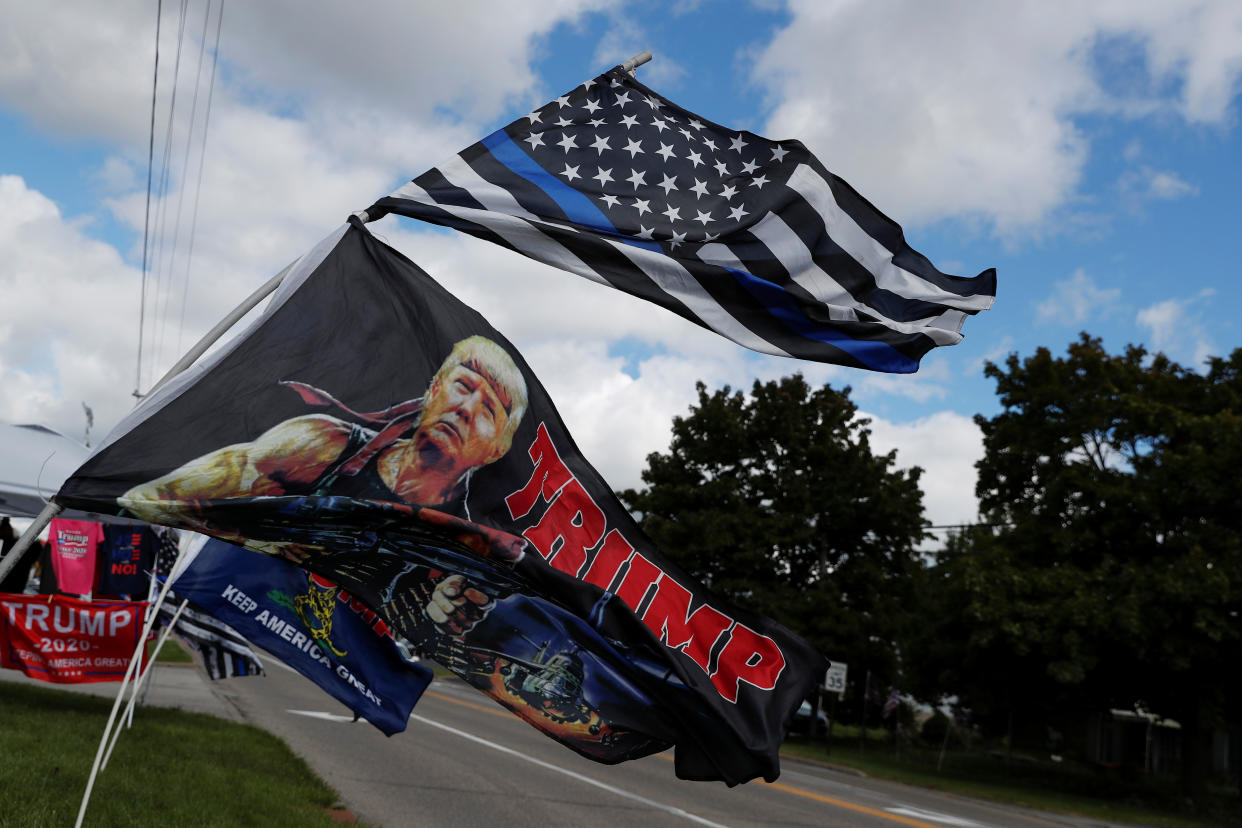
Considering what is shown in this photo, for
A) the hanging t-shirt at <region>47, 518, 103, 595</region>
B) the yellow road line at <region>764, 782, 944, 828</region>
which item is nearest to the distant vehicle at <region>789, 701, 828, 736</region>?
the yellow road line at <region>764, 782, 944, 828</region>

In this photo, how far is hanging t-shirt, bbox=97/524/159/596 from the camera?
1212cm

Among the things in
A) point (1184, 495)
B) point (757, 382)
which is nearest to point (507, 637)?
point (1184, 495)

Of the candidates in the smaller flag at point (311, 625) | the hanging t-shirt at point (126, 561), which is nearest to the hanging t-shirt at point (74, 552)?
the hanging t-shirt at point (126, 561)

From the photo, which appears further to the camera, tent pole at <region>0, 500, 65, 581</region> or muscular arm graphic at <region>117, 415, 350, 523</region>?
tent pole at <region>0, 500, 65, 581</region>

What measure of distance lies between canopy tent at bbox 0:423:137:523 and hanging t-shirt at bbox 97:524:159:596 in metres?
0.26

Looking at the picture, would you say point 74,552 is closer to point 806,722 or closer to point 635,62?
point 635,62

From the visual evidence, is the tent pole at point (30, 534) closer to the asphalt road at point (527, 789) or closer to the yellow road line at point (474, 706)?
the asphalt road at point (527, 789)

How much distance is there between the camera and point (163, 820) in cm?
700

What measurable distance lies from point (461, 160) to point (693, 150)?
145 centimetres

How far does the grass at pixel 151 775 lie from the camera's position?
7039 millimetres

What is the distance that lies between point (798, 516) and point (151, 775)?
28555mm

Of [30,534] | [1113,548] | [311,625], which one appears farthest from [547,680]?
[1113,548]

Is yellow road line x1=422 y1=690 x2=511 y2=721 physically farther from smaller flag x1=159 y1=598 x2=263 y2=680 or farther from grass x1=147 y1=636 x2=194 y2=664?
smaller flag x1=159 y1=598 x2=263 y2=680

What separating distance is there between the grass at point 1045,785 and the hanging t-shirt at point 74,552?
17453 millimetres
